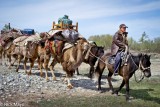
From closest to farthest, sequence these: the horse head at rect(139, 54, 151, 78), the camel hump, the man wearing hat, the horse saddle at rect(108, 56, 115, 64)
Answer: the horse head at rect(139, 54, 151, 78) < the man wearing hat < the horse saddle at rect(108, 56, 115, 64) < the camel hump

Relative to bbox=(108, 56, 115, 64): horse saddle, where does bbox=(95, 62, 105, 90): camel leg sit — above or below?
below

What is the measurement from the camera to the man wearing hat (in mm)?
11016

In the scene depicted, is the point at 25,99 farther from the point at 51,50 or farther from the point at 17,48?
the point at 17,48

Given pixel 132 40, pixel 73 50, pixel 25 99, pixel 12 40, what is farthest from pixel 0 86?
pixel 132 40

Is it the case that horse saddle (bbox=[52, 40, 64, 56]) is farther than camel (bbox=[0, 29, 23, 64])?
No

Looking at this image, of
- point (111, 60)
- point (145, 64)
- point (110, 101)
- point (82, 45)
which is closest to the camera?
point (110, 101)

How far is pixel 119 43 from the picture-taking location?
11000 mm

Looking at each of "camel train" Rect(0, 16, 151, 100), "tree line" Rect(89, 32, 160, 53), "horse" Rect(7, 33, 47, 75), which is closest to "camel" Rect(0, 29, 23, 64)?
"camel train" Rect(0, 16, 151, 100)

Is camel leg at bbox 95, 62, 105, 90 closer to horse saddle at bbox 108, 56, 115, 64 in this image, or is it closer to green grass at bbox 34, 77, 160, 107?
horse saddle at bbox 108, 56, 115, 64

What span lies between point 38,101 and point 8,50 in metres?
9.14

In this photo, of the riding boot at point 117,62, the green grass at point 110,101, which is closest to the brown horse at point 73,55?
the riding boot at point 117,62

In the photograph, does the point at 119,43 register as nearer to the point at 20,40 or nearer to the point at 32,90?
the point at 32,90

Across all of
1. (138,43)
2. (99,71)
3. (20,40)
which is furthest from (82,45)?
(138,43)

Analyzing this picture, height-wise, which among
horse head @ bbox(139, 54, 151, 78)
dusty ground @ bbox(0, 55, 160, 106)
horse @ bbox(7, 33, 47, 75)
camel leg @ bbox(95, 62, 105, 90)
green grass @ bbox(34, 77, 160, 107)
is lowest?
green grass @ bbox(34, 77, 160, 107)
